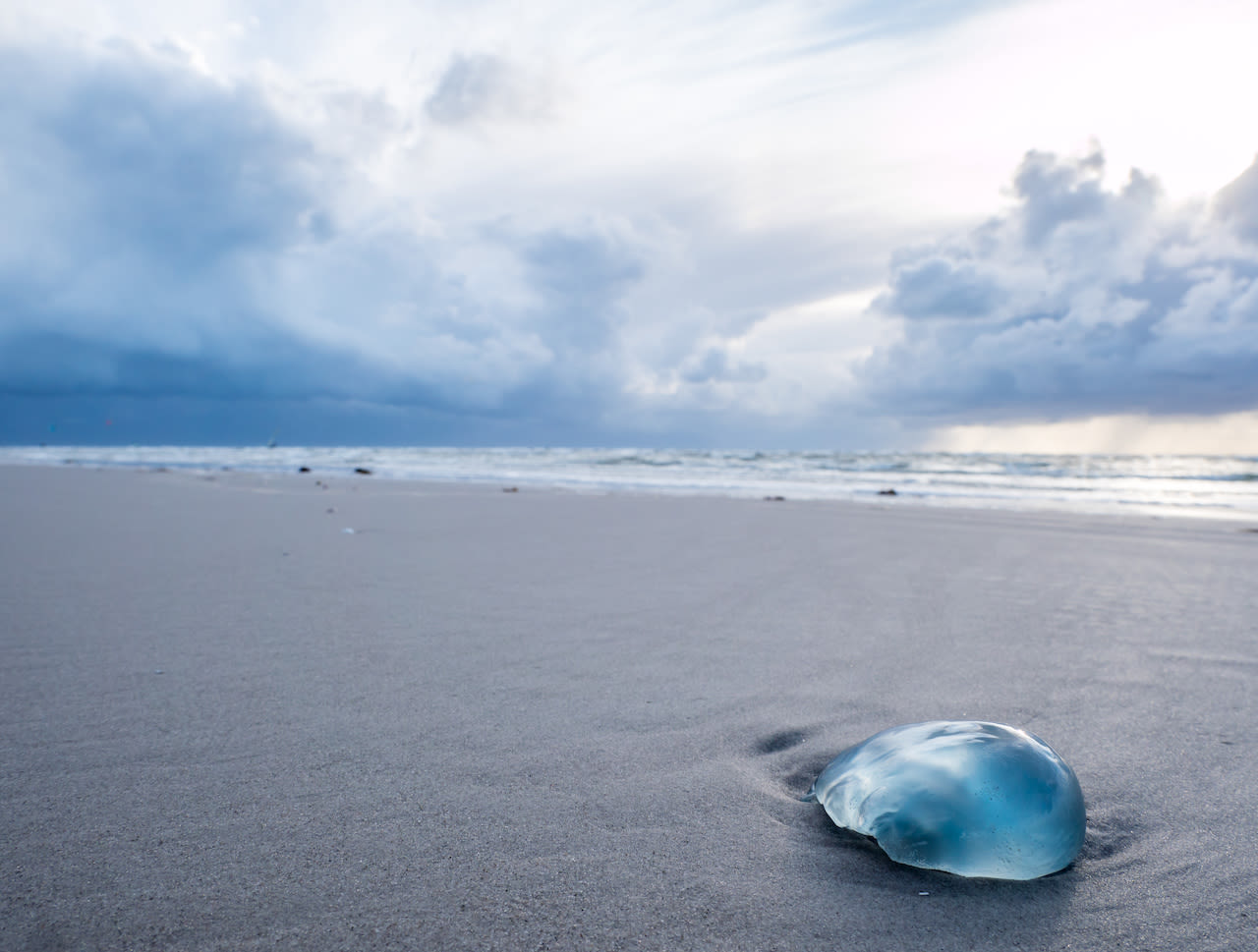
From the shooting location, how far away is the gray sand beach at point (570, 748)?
3.36 feet

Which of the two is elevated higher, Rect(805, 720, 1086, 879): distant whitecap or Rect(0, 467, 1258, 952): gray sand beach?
Rect(805, 720, 1086, 879): distant whitecap

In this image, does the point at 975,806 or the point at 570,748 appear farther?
the point at 570,748

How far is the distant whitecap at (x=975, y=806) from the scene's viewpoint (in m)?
1.12

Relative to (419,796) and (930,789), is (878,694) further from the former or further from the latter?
(419,796)

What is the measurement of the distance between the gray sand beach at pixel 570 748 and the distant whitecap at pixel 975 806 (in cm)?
4

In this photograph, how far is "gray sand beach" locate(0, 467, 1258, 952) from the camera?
1.03 metres

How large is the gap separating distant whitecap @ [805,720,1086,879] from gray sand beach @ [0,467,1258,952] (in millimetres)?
39

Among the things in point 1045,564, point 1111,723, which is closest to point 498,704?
point 1111,723

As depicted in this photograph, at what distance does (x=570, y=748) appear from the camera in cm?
160

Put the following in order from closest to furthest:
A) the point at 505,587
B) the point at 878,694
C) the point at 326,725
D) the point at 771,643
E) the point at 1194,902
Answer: the point at 1194,902 → the point at 326,725 → the point at 878,694 → the point at 771,643 → the point at 505,587

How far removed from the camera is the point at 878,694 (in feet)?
6.54

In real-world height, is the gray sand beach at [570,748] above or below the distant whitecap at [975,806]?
below

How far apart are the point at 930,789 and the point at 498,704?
1050 mm

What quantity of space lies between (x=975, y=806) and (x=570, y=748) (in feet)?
2.65
